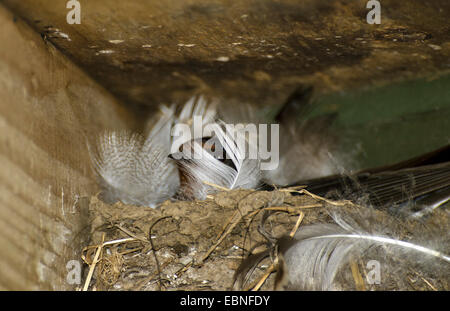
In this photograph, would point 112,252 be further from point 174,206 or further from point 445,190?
point 445,190

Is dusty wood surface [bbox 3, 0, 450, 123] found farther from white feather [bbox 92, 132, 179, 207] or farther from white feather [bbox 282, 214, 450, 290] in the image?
white feather [bbox 282, 214, 450, 290]

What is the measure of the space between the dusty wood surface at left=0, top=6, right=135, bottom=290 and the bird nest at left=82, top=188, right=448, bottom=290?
0.30 feet

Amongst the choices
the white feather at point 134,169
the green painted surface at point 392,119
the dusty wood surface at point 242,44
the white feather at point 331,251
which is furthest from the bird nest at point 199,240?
the green painted surface at point 392,119

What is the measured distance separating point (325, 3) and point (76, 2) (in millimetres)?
621

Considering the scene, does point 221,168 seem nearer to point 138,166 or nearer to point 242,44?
point 138,166

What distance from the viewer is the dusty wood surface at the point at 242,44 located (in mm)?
1468

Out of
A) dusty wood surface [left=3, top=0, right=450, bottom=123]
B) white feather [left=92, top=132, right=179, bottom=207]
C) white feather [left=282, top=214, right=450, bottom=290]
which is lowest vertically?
white feather [left=282, top=214, right=450, bottom=290]

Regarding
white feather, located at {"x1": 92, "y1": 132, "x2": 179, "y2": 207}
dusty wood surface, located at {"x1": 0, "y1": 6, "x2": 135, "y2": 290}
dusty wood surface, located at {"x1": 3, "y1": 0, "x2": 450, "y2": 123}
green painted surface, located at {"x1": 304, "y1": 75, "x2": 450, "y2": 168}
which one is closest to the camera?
dusty wood surface, located at {"x1": 0, "y1": 6, "x2": 135, "y2": 290}

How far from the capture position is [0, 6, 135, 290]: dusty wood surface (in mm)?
1305

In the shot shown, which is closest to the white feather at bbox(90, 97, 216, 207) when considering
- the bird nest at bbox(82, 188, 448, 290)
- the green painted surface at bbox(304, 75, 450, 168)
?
the bird nest at bbox(82, 188, 448, 290)

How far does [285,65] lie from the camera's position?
1.86 m

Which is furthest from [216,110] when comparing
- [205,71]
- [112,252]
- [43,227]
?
[43,227]

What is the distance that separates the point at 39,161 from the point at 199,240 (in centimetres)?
49

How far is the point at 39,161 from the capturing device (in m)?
1.45
